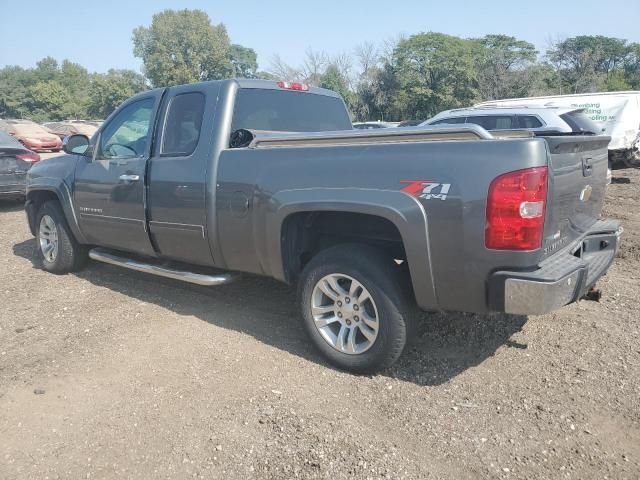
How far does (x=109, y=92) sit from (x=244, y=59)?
30.2m

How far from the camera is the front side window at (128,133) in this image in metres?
4.76

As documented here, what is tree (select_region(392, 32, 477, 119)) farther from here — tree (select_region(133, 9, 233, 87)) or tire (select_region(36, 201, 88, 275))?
tire (select_region(36, 201, 88, 275))

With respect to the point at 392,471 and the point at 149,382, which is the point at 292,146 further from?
the point at 392,471

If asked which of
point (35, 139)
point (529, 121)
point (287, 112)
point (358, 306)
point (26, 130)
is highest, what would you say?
point (287, 112)

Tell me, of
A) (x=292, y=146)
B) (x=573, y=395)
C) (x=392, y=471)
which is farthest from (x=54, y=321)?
(x=573, y=395)

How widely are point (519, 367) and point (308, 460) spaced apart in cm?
168

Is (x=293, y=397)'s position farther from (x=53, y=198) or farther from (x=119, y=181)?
(x=53, y=198)

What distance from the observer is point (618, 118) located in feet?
44.5

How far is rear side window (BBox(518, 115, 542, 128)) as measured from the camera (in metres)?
9.88

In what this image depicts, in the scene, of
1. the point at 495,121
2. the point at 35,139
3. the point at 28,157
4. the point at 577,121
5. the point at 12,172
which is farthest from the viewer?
the point at 35,139

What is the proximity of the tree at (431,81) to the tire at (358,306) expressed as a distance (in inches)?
1662

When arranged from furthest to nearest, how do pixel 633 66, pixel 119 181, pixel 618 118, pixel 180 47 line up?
pixel 180 47
pixel 633 66
pixel 618 118
pixel 119 181

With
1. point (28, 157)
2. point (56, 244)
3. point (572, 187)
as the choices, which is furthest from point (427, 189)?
point (28, 157)

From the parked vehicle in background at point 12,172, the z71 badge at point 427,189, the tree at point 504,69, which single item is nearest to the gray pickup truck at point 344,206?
the z71 badge at point 427,189
